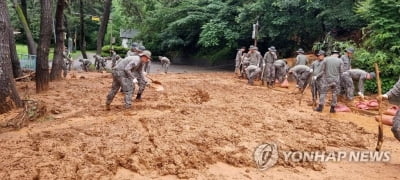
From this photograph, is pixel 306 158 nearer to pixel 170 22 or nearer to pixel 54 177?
pixel 54 177

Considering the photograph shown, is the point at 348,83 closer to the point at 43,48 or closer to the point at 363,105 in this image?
the point at 363,105

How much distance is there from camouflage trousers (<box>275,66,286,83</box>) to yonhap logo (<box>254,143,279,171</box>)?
10.3m

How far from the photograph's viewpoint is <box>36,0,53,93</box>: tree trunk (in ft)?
39.4

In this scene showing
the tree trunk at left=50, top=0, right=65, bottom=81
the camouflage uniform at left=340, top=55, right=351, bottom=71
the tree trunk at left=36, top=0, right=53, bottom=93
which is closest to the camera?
the tree trunk at left=36, top=0, right=53, bottom=93

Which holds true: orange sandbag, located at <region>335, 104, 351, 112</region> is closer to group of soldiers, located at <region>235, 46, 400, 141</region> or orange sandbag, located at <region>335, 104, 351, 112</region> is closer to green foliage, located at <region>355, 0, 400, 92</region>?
group of soldiers, located at <region>235, 46, 400, 141</region>

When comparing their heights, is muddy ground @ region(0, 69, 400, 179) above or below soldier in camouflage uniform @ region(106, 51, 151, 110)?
below

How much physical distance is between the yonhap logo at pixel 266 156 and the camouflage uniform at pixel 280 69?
1012cm

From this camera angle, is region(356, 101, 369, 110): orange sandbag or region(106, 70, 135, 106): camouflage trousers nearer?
region(106, 70, 135, 106): camouflage trousers

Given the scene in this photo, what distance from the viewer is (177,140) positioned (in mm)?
6645

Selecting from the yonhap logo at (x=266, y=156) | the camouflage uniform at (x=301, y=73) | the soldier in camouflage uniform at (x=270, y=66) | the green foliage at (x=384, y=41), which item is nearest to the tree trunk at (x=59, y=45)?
the soldier in camouflage uniform at (x=270, y=66)

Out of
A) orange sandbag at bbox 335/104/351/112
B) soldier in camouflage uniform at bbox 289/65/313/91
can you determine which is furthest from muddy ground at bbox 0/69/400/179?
soldier in camouflage uniform at bbox 289/65/313/91

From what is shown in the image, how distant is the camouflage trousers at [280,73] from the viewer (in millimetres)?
16702

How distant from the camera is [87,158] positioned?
5535 millimetres

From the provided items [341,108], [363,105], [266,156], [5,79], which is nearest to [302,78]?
[363,105]
